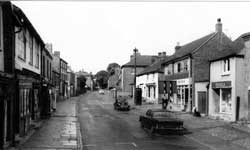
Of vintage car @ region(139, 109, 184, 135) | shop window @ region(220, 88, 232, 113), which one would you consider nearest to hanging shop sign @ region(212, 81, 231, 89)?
shop window @ region(220, 88, 232, 113)

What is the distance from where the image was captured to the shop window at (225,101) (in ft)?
83.4

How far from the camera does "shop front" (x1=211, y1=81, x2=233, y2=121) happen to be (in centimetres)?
2514

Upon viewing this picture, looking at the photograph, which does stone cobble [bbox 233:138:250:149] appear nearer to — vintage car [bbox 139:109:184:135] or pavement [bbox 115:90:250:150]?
pavement [bbox 115:90:250:150]

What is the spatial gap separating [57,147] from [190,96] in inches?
868

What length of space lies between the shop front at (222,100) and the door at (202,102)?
6.07 ft

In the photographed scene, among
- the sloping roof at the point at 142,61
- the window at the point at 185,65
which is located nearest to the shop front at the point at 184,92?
the window at the point at 185,65

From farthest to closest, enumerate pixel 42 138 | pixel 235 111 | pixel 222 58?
pixel 222 58, pixel 235 111, pixel 42 138

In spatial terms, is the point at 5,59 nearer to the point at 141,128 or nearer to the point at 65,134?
the point at 65,134

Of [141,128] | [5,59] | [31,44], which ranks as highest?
[31,44]

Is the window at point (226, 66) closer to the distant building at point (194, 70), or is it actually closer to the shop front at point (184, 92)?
the distant building at point (194, 70)

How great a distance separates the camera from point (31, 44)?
68.4 feet

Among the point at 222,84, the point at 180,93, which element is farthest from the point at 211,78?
the point at 180,93

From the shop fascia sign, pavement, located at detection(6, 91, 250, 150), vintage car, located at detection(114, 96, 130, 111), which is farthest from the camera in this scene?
vintage car, located at detection(114, 96, 130, 111)

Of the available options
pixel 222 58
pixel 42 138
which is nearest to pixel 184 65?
pixel 222 58
